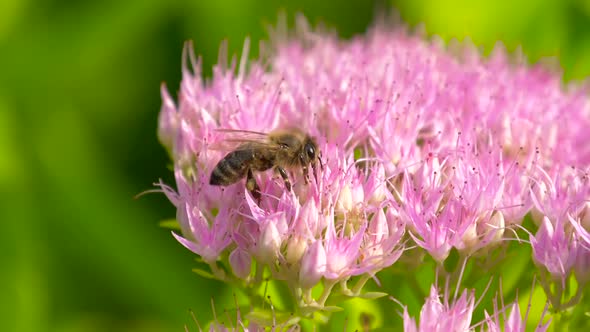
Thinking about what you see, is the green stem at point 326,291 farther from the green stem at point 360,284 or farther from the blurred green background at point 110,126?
the blurred green background at point 110,126

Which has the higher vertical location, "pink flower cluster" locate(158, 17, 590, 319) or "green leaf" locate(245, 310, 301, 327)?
"pink flower cluster" locate(158, 17, 590, 319)

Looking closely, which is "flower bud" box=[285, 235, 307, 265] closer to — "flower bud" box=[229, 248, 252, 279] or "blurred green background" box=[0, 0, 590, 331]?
"flower bud" box=[229, 248, 252, 279]

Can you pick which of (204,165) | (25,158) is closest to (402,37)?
(204,165)

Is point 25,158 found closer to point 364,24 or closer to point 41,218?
point 41,218

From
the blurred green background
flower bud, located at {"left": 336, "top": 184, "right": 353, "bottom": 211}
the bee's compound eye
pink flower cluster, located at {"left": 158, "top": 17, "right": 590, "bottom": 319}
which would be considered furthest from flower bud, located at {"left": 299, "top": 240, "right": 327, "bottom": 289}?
the blurred green background

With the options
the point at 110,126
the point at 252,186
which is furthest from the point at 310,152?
the point at 110,126

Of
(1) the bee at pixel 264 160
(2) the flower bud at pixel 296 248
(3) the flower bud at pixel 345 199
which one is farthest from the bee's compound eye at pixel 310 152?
(2) the flower bud at pixel 296 248
